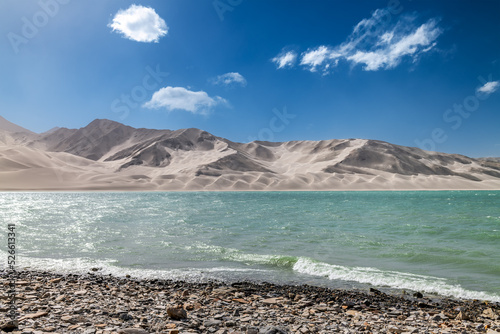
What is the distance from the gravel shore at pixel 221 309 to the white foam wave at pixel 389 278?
24.9 inches

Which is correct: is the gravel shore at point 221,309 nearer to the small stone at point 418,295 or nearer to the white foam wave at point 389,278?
the small stone at point 418,295

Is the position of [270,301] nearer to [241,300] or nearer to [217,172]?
[241,300]

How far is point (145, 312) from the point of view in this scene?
6.55 m

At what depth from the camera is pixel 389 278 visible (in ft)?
33.4

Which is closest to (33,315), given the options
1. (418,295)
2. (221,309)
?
(221,309)

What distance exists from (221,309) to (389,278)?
6.02 metres

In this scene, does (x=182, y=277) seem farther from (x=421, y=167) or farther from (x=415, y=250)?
(x=421, y=167)

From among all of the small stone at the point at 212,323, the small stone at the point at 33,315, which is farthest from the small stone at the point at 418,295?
the small stone at the point at 33,315

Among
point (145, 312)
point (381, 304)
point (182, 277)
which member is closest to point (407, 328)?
point (381, 304)

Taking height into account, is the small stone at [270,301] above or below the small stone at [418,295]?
below

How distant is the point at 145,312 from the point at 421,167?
19484cm

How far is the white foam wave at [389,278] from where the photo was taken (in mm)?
8977

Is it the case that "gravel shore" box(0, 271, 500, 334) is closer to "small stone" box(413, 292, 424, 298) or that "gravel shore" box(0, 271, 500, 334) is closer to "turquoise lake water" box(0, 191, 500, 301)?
"small stone" box(413, 292, 424, 298)

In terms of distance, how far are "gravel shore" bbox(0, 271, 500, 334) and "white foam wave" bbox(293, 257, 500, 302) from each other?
634 millimetres
